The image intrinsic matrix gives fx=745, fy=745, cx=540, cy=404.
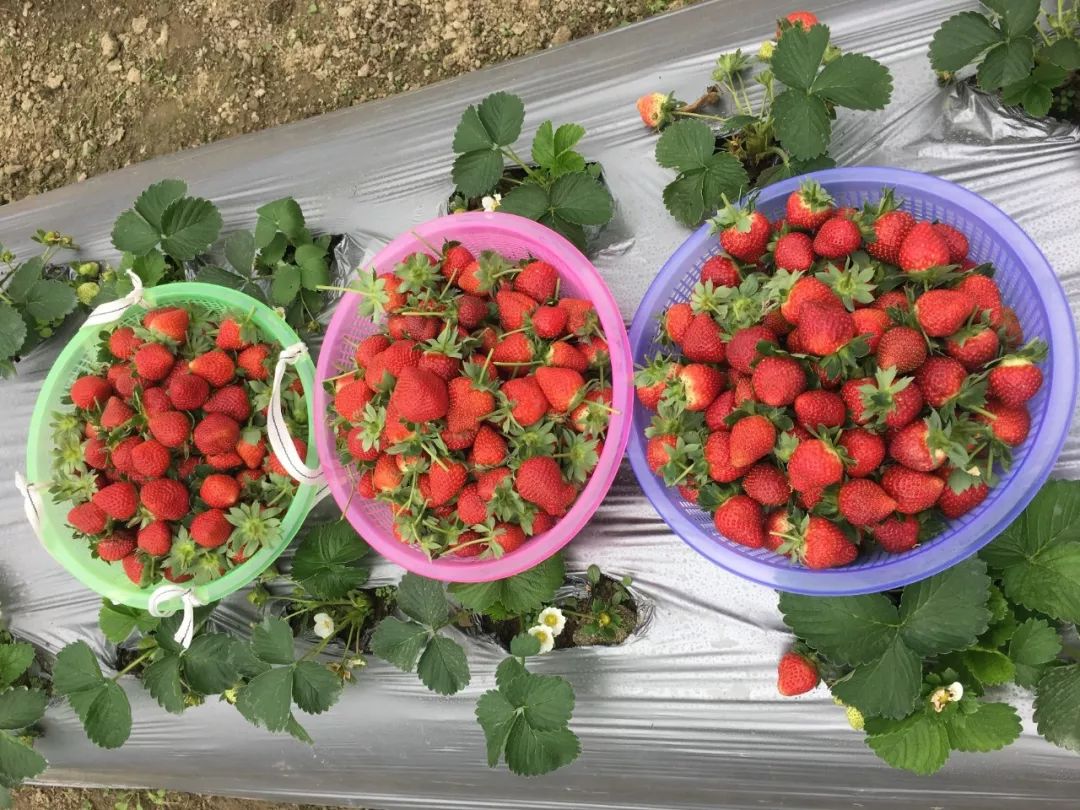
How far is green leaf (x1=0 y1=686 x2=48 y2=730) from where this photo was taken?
1.40 metres

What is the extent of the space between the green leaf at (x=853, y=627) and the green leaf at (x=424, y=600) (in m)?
0.54

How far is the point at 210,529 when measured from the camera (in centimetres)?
112

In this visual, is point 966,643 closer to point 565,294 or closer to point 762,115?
point 565,294

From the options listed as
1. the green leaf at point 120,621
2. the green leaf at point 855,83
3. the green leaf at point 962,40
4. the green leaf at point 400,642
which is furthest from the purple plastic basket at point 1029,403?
the green leaf at point 120,621

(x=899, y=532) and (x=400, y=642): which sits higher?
(x=899, y=532)

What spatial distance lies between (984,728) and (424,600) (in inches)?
31.6

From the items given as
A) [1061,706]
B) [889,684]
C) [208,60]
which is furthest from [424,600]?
[208,60]

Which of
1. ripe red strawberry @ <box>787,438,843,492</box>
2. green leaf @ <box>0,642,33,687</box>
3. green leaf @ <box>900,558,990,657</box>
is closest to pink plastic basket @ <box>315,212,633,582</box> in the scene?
ripe red strawberry @ <box>787,438,843,492</box>

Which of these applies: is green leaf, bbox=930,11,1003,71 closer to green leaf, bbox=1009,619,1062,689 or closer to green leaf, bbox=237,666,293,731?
green leaf, bbox=1009,619,1062,689

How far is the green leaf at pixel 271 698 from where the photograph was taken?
3.84 feet

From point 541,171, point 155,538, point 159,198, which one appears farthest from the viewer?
point 159,198

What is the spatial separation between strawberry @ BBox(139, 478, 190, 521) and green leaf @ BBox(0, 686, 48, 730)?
592 mm

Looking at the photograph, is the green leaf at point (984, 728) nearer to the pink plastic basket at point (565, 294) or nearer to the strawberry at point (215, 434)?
the pink plastic basket at point (565, 294)

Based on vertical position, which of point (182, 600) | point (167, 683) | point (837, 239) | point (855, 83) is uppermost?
point (855, 83)
